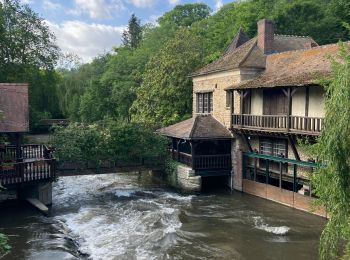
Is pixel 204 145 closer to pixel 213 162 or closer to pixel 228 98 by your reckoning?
pixel 213 162

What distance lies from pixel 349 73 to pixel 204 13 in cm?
5968

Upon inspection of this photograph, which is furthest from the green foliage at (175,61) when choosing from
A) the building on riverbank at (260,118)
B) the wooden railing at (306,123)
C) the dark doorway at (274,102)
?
the wooden railing at (306,123)

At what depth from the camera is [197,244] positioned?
14.1 meters

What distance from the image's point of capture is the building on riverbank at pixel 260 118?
1811 centimetres

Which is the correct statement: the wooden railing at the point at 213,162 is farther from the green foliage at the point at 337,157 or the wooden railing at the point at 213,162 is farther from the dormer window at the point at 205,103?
the green foliage at the point at 337,157

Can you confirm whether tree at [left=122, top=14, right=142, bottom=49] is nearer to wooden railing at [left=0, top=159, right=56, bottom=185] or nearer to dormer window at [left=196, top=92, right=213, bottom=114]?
dormer window at [left=196, top=92, right=213, bottom=114]

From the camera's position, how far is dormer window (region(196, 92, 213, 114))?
1015 inches

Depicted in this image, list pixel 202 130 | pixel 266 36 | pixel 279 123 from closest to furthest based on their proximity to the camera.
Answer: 1. pixel 279 123
2. pixel 202 130
3. pixel 266 36

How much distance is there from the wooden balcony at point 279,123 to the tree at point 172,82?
10.5m

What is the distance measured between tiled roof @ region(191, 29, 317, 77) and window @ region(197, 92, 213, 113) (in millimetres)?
1501

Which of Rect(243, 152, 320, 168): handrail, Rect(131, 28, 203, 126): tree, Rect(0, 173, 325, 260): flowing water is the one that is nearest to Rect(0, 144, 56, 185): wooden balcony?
Rect(0, 173, 325, 260): flowing water

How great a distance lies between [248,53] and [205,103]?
15.7 ft

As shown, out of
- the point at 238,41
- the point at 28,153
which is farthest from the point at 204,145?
the point at 28,153

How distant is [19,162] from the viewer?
1714 centimetres
